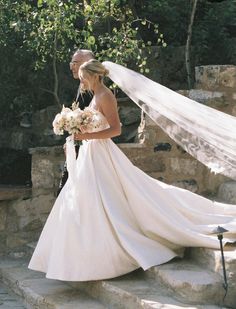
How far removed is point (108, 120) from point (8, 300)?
5.52 feet

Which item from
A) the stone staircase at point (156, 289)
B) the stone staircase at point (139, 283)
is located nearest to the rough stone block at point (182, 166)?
the stone staircase at point (139, 283)


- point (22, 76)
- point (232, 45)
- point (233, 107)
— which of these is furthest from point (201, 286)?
point (232, 45)

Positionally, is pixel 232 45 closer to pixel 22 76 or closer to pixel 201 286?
pixel 22 76

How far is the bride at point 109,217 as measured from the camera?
4.82 metres

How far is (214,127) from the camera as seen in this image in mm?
4816

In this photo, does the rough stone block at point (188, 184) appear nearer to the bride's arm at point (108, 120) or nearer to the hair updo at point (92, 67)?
the bride's arm at point (108, 120)

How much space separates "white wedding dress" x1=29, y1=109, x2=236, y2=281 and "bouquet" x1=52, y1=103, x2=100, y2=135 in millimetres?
87

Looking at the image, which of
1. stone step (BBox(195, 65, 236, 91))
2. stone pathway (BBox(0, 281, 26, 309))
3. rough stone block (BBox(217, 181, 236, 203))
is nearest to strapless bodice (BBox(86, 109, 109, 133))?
stone pathway (BBox(0, 281, 26, 309))

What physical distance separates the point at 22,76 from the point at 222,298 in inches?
155

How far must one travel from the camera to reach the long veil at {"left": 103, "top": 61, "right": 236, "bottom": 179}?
4.71 meters

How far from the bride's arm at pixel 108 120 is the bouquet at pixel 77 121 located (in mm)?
54

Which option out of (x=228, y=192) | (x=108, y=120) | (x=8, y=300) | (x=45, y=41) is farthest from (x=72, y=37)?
(x=8, y=300)

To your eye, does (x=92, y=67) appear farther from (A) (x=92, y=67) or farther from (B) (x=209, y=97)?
(B) (x=209, y=97)

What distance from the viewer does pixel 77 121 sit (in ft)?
16.3
